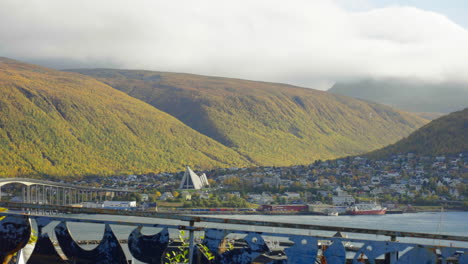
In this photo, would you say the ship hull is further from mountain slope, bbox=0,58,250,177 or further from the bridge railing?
the bridge railing

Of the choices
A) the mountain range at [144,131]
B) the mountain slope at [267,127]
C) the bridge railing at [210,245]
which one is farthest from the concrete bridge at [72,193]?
the bridge railing at [210,245]

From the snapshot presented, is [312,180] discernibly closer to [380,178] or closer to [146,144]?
[380,178]

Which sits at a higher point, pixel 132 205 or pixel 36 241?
pixel 36 241

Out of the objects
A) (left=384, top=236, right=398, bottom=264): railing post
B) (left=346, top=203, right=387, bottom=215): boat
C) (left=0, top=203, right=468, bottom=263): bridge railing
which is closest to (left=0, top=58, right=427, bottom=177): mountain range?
(left=346, top=203, right=387, bottom=215): boat

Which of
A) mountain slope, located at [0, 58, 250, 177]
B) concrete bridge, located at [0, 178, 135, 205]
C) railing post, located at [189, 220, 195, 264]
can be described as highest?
railing post, located at [189, 220, 195, 264]

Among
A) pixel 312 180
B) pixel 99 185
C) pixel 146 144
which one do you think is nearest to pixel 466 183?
pixel 312 180

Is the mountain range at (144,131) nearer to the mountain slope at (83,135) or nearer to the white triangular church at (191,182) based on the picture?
the mountain slope at (83,135)
